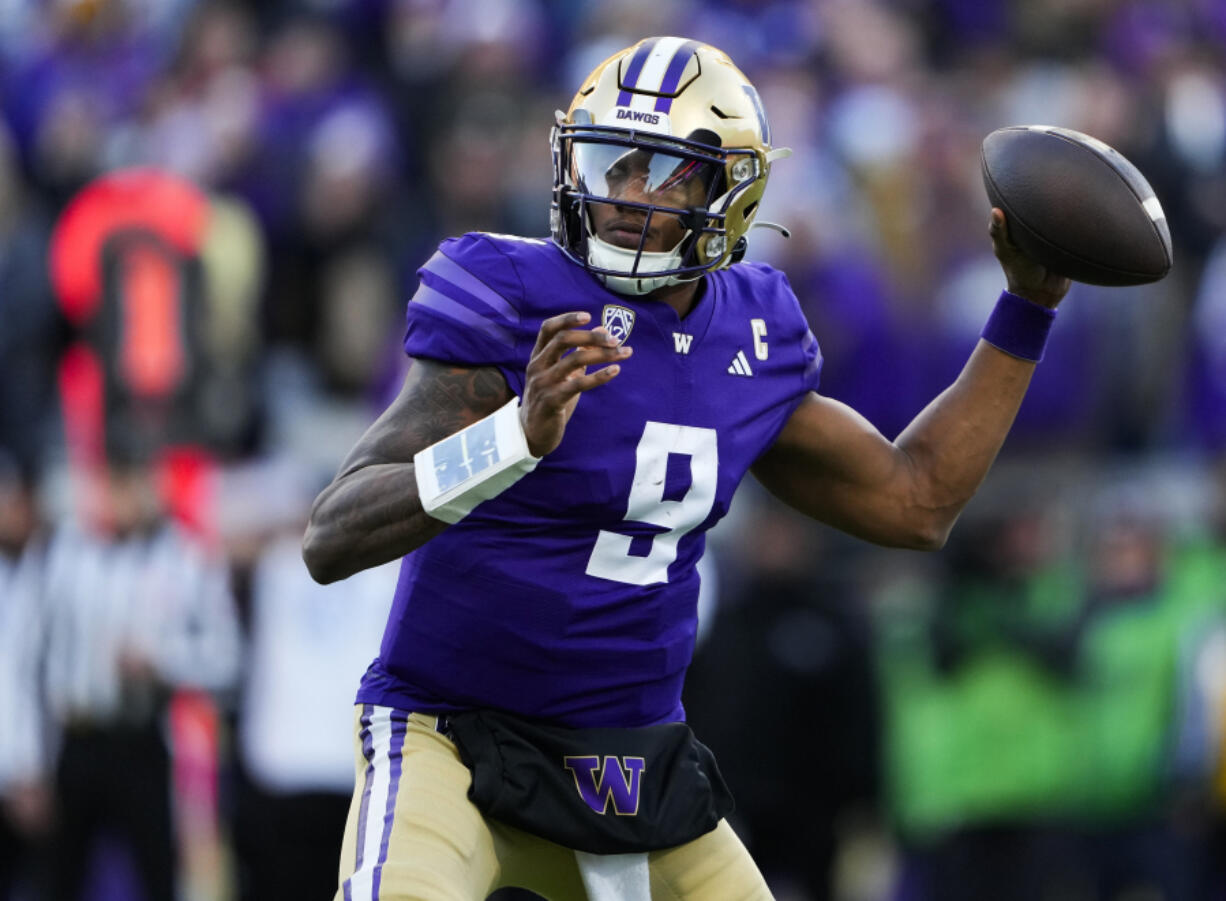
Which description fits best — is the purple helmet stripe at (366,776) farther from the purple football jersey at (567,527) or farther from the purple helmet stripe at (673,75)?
the purple helmet stripe at (673,75)

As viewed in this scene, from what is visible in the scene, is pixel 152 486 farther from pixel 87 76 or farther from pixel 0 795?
pixel 87 76

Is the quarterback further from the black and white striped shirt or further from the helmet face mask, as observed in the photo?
the black and white striped shirt

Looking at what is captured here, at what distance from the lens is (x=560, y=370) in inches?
122

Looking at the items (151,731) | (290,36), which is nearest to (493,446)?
(151,731)

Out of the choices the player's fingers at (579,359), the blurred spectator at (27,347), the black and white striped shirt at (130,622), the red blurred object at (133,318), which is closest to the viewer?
the player's fingers at (579,359)

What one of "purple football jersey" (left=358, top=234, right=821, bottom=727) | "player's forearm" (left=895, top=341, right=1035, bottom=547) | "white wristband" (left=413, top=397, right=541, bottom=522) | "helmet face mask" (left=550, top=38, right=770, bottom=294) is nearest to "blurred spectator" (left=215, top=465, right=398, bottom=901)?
"player's forearm" (left=895, top=341, right=1035, bottom=547)

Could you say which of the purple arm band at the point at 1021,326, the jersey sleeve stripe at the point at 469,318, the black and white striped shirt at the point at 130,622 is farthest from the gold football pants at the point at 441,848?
the black and white striped shirt at the point at 130,622

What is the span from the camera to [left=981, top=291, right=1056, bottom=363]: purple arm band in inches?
156

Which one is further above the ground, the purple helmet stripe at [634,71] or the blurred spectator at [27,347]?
the purple helmet stripe at [634,71]

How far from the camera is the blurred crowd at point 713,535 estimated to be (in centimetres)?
729

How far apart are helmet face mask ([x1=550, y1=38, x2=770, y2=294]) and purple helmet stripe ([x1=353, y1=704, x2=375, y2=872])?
86cm

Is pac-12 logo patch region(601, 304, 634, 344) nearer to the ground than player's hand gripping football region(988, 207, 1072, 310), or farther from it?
nearer to the ground

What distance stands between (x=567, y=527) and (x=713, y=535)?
14.8 feet

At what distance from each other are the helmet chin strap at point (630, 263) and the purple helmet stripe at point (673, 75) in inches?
9.6
